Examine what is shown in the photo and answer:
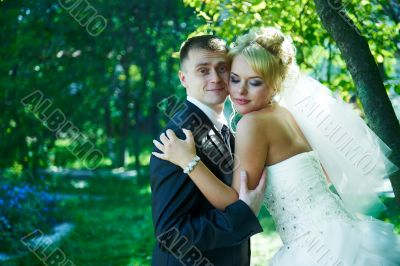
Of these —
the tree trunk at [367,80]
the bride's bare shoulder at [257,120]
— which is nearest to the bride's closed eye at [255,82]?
the bride's bare shoulder at [257,120]

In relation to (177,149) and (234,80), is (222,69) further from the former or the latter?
(177,149)

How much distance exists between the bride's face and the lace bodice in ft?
1.05

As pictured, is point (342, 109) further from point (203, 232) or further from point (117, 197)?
point (117, 197)

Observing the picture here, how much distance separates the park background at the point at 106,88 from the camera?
4.88 meters

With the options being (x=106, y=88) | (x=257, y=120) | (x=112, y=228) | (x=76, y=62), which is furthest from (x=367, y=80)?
(x=106, y=88)

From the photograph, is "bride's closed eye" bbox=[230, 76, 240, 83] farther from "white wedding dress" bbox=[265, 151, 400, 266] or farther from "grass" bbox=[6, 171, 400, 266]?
"grass" bbox=[6, 171, 400, 266]

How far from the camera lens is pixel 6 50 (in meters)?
9.59

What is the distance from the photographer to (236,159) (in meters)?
2.57

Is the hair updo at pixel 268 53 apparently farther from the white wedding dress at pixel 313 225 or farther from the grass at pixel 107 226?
the grass at pixel 107 226

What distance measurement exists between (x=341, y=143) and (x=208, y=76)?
2.95 feet

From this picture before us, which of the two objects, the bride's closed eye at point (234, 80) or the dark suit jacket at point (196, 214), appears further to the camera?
the bride's closed eye at point (234, 80)

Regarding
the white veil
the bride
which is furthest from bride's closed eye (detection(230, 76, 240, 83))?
the white veil

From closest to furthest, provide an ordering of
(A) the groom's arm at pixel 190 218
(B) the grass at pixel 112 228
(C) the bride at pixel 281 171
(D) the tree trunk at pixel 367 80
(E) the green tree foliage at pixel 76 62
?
1. (A) the groom's arm at pixel 190 218
2. (C) the bride at pixel 281 171
3. (D) the tree trunk at pixel 367 80
4. (B) the grass at pixel 112 228
5. (E) the green tree foliage at pixel 76 62

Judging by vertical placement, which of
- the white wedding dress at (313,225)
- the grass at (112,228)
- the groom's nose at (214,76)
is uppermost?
the groom's nose at (214,76)
